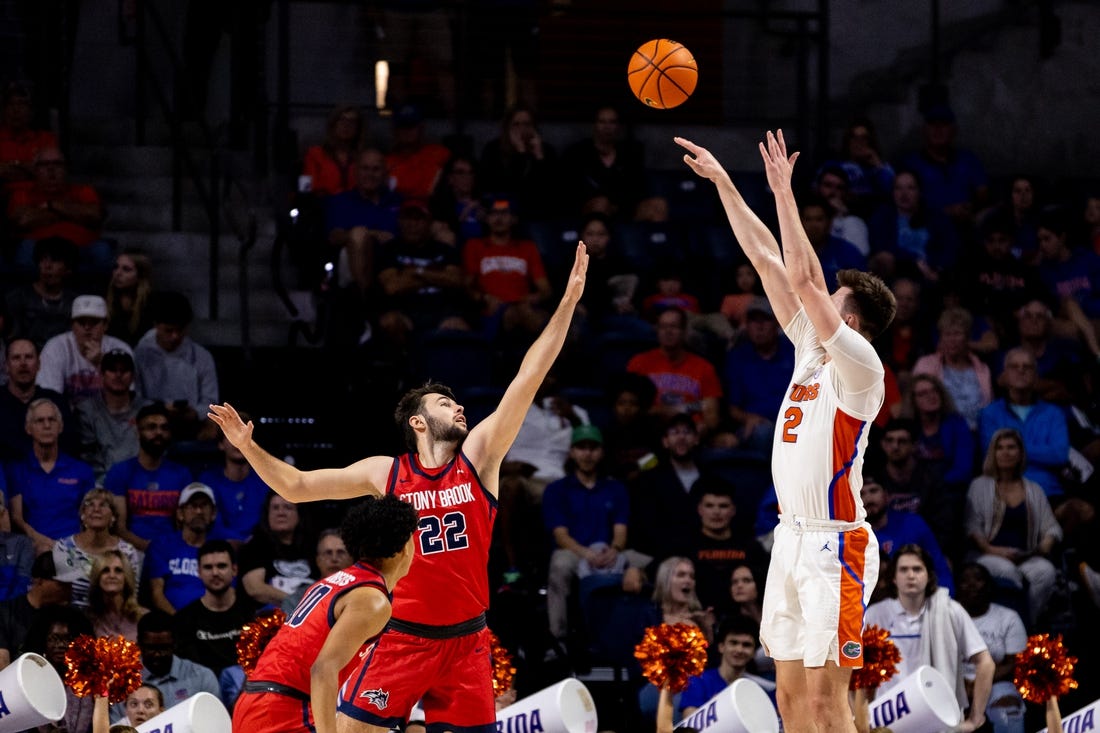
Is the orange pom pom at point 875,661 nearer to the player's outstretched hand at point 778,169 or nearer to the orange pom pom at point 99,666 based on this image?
the player's outstretched hand at point 778,169

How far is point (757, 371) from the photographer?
13102 millimetres

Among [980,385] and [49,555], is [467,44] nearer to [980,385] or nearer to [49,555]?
[980,385]

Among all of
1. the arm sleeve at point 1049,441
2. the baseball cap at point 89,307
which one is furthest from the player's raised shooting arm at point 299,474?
the arm sleeve at point 1049,441

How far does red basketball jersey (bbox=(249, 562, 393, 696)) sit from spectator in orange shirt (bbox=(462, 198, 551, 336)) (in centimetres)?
683

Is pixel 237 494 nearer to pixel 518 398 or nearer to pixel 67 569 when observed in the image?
pixel 67 569

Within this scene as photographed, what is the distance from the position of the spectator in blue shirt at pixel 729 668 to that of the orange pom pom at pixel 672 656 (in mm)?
1185

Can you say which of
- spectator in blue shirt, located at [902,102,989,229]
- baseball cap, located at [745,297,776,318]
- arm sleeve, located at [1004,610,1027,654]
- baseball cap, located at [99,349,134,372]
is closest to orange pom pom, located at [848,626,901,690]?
arm sleeve, located at [1004,610,1027,654]

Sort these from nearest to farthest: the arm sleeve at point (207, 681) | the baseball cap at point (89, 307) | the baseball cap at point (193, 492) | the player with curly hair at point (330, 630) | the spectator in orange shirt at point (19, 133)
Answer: the player with curly hair at point (330, 630) < the arm sleeve at point (207, 681) < the baseball cap at point (193, 492) < the baseball cap at point (89, 307) < the spectator in orange shirt at point (19, 133)

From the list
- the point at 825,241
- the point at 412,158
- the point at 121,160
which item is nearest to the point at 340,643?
the point at 825,241

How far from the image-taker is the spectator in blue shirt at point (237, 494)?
1164cm

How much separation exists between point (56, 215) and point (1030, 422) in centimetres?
745

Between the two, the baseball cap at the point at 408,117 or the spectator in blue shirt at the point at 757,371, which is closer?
the spectator in blue shirt at the point at 757,371

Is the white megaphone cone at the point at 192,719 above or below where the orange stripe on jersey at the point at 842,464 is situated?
below

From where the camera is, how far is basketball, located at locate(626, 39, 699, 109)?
980cm
